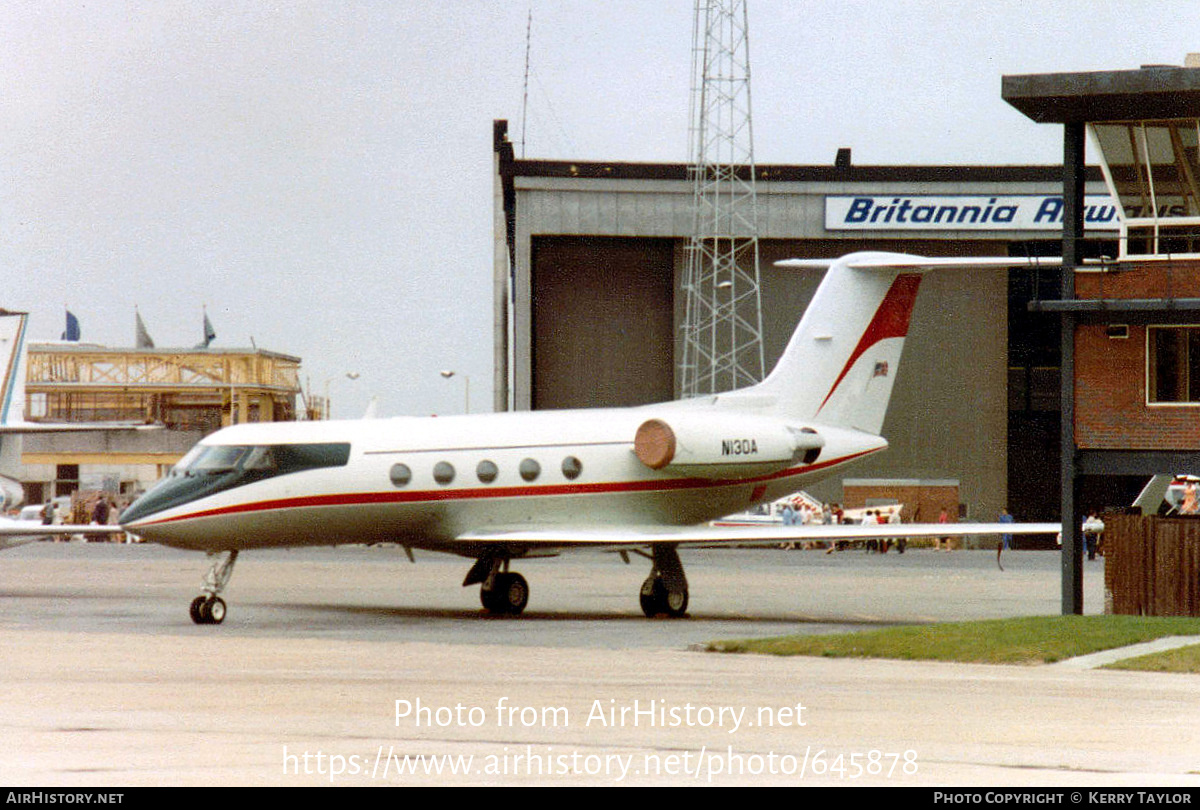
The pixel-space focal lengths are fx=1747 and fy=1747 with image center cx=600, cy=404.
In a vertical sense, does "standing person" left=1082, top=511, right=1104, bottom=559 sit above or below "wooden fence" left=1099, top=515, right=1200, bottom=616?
below

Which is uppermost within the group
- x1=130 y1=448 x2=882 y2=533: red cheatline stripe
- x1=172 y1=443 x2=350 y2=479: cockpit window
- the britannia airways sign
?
the britannia airways sign

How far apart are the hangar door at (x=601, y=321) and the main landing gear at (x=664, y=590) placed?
43820 millimetres

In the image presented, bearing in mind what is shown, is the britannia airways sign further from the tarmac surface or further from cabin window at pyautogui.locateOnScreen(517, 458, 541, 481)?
cabin window at pyautogui.locateOnScreen(517, 458, 541, 481)

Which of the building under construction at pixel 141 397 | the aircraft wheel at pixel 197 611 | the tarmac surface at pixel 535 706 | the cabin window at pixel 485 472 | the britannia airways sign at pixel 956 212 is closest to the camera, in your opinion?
the tarmac surface at pixel 535 706

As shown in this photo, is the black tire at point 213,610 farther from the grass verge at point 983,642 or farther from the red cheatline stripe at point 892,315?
the red cheatline stripe at point 892,315

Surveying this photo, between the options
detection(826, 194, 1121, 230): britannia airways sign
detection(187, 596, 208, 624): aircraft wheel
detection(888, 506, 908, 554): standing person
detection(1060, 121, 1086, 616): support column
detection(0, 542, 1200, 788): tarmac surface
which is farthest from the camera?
detection(826, 194, 1121, 230): britannia airways sign

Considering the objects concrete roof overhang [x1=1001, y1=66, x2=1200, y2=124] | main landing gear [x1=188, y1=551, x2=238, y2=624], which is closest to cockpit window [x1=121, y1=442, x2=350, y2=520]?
main landing gear [x1=188, y1=551, x2=238, y2=624]

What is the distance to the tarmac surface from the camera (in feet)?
34.4

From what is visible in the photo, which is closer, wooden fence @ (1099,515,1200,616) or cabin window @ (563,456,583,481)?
wooden fence @ (1099,515,1200,616)

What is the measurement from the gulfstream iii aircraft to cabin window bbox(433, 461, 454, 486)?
0.02 m

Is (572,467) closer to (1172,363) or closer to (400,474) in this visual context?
(400,474)

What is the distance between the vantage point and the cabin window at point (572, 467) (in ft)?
88.3

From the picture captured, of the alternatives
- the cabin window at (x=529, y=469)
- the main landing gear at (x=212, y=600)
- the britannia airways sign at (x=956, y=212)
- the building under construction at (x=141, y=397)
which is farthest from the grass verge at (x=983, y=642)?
the building under construction at (x=141, y=397)

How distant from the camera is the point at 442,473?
26391mm
